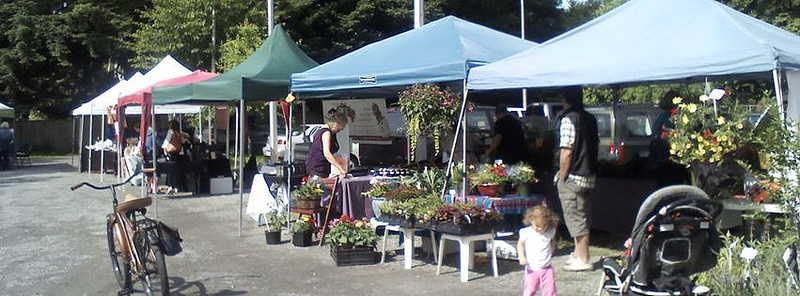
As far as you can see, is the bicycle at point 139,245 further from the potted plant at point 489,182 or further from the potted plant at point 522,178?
the potted plant at point 522,178

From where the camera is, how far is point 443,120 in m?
9.70

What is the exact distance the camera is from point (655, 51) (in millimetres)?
7453

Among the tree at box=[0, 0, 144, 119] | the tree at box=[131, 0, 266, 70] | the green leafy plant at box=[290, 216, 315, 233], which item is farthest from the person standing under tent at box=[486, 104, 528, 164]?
the tree at box=[0, 0, 144, 119]

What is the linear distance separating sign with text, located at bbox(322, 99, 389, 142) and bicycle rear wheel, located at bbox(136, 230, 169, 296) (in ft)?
23.9

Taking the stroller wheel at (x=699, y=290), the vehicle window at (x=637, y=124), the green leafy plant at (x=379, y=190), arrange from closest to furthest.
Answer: the stroller wheel at (x=699, y=290) < the green leafy plant at (x=379, y=190) < the vehicle window at (x=637, y=124)

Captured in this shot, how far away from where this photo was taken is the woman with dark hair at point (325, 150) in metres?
11.0

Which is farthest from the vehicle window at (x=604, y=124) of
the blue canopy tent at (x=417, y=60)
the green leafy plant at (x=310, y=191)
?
the green leafy plant at (x=310, y=191)

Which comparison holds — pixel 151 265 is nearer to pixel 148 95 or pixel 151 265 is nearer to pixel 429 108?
pixel 429 108

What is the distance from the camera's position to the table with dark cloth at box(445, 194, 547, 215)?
8.90 meters

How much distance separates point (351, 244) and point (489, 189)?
1.62 meters

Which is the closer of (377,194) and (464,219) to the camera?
(464,219)

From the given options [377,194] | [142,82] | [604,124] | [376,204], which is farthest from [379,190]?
[142,82]

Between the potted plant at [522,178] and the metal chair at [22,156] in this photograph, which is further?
the metal chair at [22,156]

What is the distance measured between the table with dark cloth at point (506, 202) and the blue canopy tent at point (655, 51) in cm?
121
